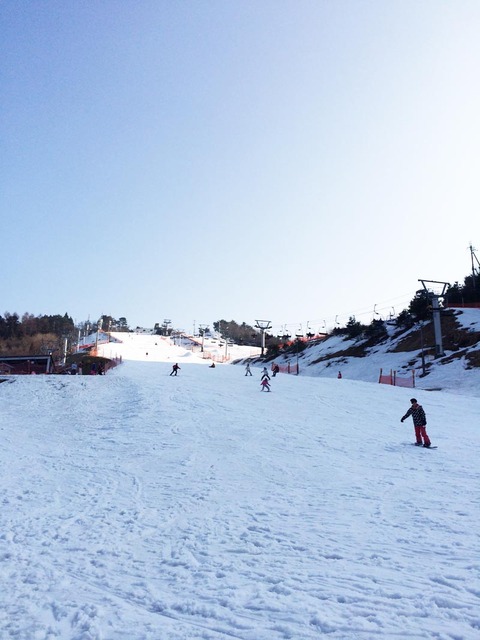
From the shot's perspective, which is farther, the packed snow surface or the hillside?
the hillside

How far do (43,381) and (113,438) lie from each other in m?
22.0

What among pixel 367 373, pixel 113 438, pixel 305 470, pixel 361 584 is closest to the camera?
pixel 361 584

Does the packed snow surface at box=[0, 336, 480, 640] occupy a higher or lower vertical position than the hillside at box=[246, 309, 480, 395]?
lower

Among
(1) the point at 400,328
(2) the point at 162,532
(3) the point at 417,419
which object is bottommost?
(2) the point at 162,532

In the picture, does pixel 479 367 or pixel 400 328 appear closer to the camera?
pixel 479 367

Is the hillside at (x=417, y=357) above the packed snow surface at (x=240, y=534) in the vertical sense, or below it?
above

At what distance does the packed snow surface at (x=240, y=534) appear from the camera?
4.89 meters

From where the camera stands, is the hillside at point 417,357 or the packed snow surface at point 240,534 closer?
the packed snow surface at point 240,534

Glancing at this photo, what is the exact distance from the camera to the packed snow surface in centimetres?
489

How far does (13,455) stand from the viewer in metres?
14.6

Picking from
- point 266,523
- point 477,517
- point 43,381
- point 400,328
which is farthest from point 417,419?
point 400,328

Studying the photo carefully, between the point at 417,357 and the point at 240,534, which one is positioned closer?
the point at 240,534

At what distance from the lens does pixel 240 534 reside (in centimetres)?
739

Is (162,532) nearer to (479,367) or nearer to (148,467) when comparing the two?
(148,467)
